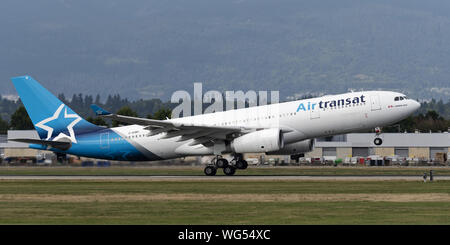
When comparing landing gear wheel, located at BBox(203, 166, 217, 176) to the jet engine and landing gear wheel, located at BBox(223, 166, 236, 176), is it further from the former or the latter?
the jet engine

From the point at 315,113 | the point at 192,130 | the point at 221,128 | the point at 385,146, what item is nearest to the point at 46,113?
the point at 192,130

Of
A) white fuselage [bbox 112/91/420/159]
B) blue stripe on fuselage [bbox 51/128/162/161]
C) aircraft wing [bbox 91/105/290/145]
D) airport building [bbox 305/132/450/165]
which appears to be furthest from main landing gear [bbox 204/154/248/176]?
airport building [bbox 305/132/450/165]

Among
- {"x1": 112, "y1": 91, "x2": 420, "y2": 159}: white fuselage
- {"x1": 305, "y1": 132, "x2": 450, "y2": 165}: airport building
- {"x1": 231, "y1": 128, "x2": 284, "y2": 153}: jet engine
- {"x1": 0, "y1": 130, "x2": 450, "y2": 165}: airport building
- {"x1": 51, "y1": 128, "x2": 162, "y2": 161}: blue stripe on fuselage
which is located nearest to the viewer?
{"x1": 231, "y1": 128, "x2": 284, "y2": 153}: jet engine

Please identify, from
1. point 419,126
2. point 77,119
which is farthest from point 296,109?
point 419,126

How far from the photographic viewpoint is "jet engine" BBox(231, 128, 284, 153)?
2165 inches

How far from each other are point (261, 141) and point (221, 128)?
314 centimetres

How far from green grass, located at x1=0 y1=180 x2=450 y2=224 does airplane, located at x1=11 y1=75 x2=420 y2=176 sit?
10.7 metres

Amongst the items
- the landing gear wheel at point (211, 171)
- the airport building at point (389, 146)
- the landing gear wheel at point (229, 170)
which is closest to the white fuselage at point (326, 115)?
the landing gear wheel at point (211, 171)

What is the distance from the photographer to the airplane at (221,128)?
55.2m

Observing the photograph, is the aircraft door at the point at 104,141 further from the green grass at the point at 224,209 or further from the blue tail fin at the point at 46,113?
the green grass at the point at 224,209

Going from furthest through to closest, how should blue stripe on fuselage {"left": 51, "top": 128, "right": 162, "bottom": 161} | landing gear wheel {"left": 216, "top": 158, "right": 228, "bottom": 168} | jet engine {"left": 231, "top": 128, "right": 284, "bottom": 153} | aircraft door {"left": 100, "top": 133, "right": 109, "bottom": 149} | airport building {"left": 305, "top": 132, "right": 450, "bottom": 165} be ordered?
airport building {"left": 305, "top": 132, "right": 450, "bottom": 165}, aircraft door {"left": 100, "top": 133, "right": 109, "bottom": 149}, blue stripe on fuselage {"left": 51, "top": 128, "right": 162, "bottom": 161}, landing gear wheel {"left": 216, "top": 158, "right": 228, "bottom": 168}, jet engine {"left": 231, "top": 128, "right": 284, "bottom": 153}

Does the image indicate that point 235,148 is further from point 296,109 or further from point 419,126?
point 419,126
